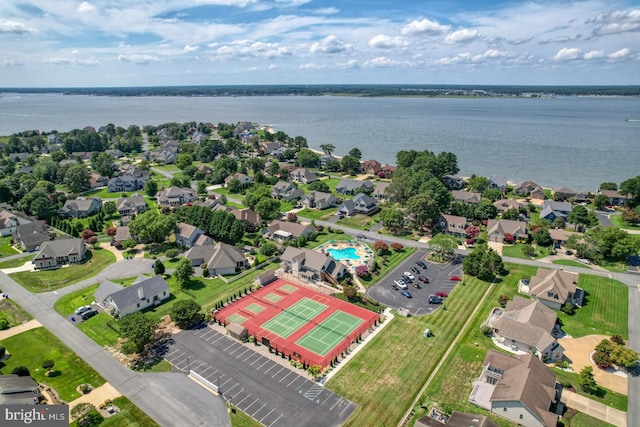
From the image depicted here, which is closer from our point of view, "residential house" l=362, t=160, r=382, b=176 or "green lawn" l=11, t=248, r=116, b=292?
"green lawn" l=11, t=248, r=116, b=292

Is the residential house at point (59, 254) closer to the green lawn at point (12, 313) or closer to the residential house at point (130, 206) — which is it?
the green lawn at point (12, 313)

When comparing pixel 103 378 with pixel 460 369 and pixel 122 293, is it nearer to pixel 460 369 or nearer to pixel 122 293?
pixel 122 293

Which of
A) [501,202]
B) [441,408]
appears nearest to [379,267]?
[441,408]

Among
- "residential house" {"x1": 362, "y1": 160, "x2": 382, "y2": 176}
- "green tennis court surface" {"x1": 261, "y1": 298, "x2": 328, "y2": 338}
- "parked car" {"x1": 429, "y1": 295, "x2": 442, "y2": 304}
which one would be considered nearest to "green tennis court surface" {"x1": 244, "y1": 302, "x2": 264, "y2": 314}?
"green tennis court surface" {"x1": 261, "y1": 298, "x2": 328, "y2": 338}

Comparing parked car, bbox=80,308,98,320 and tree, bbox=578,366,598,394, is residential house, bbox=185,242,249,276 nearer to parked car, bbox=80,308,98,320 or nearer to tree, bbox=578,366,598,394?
parked car, bbox=80,308,98,320

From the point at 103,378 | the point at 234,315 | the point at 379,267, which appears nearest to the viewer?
the point at 103,378

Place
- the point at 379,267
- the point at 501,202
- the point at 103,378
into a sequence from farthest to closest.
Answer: the point at 501,202
the point at 379,267
the point at 103,378
